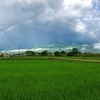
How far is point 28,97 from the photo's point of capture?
14.6 ft

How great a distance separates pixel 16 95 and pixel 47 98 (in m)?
0.80

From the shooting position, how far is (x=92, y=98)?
4.29 metres

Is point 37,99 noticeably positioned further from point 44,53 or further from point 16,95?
point 44,53

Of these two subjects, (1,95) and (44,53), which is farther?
(44,53)

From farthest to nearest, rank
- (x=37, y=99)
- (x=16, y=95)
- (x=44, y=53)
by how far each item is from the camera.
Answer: (x=44, y=53) → (x=16, y=95) → (x=37, y=99)

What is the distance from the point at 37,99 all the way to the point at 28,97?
34 cm

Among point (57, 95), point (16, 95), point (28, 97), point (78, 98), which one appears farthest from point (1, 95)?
point (78, 98)

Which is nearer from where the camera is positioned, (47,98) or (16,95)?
(47,98)

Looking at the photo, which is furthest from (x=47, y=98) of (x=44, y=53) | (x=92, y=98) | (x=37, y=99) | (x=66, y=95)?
(x=44, y=53)

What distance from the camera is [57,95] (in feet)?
15.2

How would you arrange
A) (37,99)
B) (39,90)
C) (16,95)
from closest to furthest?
(37,99) < (16,95) < (39,90)

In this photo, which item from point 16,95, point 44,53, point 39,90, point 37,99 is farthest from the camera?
point 44,53

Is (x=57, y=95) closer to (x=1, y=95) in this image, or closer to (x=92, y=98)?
(x=92, y=98)

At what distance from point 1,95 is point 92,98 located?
2.14 meters
